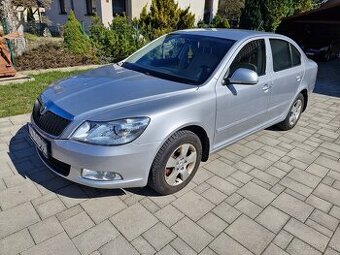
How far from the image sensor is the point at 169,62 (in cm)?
377

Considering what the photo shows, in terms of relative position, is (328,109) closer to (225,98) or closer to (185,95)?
(225,98)

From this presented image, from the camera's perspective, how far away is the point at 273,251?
2.56m

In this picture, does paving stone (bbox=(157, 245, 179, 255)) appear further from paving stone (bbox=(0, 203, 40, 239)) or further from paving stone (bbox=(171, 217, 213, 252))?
paving stone (bbox=(0, 203, 40, 239))

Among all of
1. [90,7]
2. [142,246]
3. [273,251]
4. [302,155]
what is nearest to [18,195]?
[142,246]

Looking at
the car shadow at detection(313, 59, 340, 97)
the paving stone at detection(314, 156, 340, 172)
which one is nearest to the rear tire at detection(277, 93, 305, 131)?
the paving stone at detection(314, 156, 340, 172)

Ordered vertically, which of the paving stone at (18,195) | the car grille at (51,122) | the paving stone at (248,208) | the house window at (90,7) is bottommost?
the paving stone at (248,208)

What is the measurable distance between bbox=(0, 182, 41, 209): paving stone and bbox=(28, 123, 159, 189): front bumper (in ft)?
1.79

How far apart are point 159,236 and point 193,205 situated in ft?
1.87

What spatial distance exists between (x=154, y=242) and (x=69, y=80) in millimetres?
A: 2101

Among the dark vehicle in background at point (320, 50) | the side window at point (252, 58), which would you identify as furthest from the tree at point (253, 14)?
the side window at point (252, 58)

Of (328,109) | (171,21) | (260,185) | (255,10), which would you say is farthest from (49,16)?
(260,185)

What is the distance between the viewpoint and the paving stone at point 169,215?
282cm

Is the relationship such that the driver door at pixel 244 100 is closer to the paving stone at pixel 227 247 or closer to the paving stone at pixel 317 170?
the paving stone at pixel 317 170

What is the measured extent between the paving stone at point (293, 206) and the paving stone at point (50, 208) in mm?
2218
